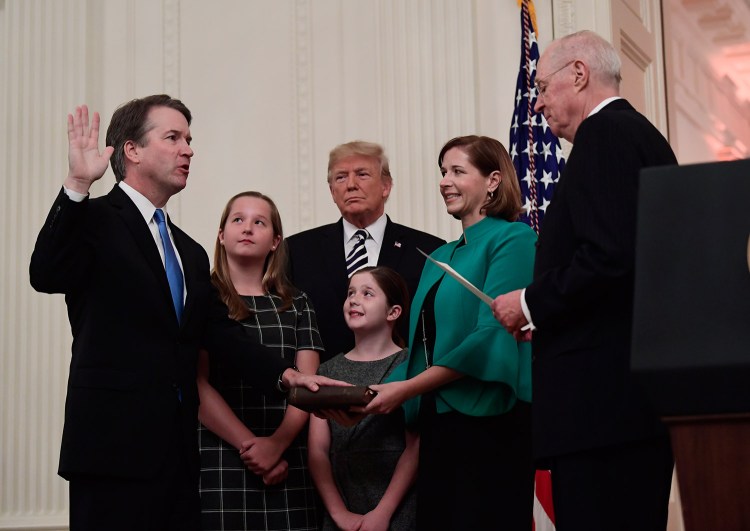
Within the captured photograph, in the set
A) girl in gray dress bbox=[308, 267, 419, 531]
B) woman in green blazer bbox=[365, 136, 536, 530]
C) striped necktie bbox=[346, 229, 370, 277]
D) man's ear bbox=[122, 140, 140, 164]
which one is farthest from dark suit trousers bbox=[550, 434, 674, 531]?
striped necktie bbox=[346, 229, 370, 277]

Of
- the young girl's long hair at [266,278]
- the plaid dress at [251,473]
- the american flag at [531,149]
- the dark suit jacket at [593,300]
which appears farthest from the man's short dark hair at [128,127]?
the american flag at [531,149]

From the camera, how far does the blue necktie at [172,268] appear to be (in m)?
3.18

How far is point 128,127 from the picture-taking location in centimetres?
337

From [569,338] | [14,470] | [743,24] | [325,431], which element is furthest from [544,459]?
[743,24]

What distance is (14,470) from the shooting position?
5.86m

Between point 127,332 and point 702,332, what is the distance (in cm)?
182

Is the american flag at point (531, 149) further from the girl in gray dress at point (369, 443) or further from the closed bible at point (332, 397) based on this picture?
the closed bible at point (332, 397)

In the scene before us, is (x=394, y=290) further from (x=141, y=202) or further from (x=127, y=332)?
(x=127, y=332)

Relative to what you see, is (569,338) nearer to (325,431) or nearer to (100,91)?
(325,431)

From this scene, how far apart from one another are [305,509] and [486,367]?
2.71 ft

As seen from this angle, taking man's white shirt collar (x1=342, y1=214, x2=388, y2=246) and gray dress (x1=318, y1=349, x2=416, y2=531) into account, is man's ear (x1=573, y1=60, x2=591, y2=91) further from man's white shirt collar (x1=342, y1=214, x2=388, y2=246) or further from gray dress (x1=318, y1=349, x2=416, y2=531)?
man's white shirt collar (x1=342, y1=214, x2=388, y2=246)

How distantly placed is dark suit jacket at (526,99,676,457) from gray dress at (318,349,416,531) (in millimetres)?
1074

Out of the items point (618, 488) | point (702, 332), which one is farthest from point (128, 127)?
point (702, 332)

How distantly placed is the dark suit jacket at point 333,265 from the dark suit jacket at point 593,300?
155 cm
